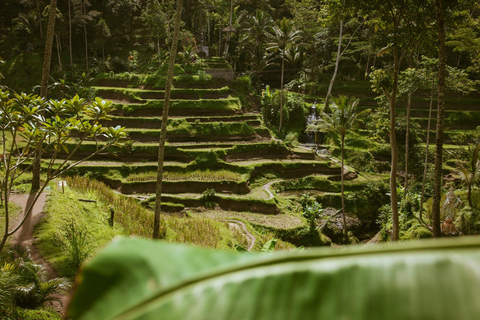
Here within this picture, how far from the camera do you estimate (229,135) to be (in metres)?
18.7

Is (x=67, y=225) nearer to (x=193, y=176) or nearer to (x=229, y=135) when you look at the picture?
(x=193, y=176)

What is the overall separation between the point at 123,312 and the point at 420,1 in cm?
854

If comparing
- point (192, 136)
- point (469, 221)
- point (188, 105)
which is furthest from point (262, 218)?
point (188, 105)

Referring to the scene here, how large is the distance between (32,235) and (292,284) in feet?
23.9

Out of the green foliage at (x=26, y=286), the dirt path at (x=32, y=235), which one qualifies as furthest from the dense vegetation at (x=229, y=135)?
the dirt path at (x=32, y=235)

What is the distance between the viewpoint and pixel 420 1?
22.8 feet

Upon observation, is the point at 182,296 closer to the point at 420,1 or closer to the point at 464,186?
the point at 420,1

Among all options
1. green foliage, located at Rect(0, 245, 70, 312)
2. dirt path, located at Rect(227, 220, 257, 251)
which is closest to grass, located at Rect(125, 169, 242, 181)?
dirt path, located at Rect(227, 220, 257, 251)

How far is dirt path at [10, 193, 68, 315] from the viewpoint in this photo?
5.11 metres

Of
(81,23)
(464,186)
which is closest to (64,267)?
(464,186)

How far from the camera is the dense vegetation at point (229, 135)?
6.11 m

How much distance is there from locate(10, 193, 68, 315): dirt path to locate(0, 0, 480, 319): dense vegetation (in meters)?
0.15

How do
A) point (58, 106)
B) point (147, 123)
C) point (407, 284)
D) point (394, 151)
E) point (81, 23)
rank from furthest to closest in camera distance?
point (81, 23), point (147, 123), point (394, 151), point (58, 106), point (407, 284)

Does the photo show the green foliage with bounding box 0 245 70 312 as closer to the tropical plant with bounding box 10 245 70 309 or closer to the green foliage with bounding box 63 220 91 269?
the tropical plant with bounding box 10 245 70 309
